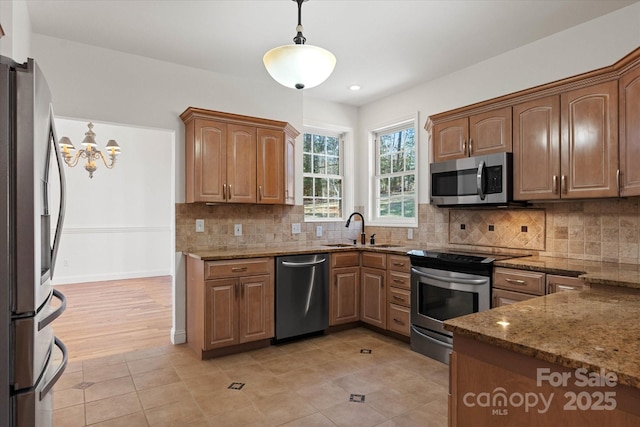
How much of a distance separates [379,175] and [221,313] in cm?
267

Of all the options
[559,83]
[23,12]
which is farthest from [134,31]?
[559,83]

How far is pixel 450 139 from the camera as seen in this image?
11.6 feet

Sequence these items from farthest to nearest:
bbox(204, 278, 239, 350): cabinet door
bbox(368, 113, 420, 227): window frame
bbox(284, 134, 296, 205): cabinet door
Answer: bbox(368, 113, 420, 227): window frame < bbox(284, 134, 296, 205): cabinet door < bbox(204, 278, 239, 350): cabinet door

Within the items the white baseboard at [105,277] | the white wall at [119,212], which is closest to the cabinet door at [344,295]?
the white wall at [119,212]

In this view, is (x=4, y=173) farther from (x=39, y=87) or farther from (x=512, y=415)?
(x=512, y=415)

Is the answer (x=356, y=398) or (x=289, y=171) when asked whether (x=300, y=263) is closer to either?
(x=289, y=171)

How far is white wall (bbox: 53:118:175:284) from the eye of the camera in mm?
6684

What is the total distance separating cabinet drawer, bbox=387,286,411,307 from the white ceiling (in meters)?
2.20

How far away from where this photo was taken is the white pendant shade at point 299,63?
2096mm

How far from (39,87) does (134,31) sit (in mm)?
1985

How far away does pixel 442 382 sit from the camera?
9.09ft

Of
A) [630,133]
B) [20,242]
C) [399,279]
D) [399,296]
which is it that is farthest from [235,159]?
[630,133]

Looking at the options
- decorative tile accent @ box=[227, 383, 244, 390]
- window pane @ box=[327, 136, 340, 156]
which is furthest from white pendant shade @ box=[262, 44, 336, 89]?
window pane @ box=[327, 136, 340, 156]

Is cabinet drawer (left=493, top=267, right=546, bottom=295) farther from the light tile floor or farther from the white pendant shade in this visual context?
the white pendant shade
